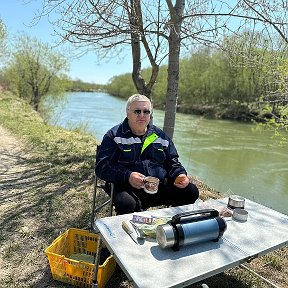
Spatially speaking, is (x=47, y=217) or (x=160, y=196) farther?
(x=47, y=217)

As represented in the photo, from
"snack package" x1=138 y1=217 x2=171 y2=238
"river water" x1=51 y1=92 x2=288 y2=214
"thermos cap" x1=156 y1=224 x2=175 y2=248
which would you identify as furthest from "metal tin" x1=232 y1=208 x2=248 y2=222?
"river water" x1=51 y1=92 x2=288 y2=214

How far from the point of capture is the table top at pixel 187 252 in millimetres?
1350

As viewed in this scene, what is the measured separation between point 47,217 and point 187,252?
1.79 m

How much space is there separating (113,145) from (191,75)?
91.1ft

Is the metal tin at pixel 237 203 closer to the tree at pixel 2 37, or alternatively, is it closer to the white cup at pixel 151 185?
the white cup at pixel 151 185

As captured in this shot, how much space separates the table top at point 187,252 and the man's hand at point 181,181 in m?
0.45

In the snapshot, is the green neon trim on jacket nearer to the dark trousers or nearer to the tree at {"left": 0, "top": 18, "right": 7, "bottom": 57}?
the dark trousers

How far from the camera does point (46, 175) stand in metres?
4.14

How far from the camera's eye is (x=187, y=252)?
60.1 inches

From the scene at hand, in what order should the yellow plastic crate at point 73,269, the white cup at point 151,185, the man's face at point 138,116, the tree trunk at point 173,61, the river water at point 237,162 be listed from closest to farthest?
the yellow plastic crate at point 73,269
the white cup at point 151,185
the man's face at point 138,116
the tree trunk at point 173,61
the river water at point 237,162

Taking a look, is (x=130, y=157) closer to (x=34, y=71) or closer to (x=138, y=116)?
(x=138, y=116)

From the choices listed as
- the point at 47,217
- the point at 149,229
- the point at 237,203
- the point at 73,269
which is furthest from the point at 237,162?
the point at 149,229

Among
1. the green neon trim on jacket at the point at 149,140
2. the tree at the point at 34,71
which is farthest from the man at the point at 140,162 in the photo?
the tree at the point at 34,71

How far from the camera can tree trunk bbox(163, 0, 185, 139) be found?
3.54 metres
